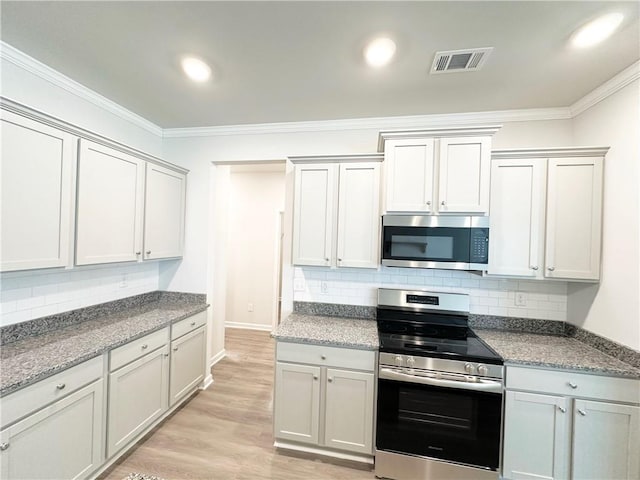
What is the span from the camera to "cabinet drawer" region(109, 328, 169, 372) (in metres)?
1.95

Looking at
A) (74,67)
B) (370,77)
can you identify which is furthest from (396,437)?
(74,67)

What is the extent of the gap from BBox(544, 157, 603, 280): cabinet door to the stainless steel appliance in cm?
94

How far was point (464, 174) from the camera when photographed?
2.17 m

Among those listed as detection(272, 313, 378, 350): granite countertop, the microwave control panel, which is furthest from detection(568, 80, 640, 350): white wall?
detection(272, 313, 378, 350): granite countertop

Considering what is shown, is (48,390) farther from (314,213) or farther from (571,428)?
(571,428)

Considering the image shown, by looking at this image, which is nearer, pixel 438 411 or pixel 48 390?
pixel 48 390

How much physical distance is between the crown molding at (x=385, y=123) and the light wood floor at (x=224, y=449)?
2.88 m

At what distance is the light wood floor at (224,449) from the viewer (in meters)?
2.02

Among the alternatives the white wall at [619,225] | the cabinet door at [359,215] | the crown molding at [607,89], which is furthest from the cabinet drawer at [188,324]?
the crown molding at [607,89]

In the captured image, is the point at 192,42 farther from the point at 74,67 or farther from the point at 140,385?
the point at 140,385

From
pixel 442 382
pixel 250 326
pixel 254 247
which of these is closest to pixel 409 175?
pixel 442 382

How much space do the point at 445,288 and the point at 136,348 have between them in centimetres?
268

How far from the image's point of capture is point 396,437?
1.96 meters

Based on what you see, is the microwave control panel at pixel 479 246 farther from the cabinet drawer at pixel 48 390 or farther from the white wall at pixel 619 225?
the cabinet drawer at pixel 48 390
